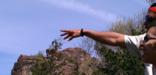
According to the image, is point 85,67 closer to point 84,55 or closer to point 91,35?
point 84,55

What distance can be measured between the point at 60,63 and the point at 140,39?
771 inches

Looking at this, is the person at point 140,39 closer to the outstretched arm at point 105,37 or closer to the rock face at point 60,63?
the outstretched arm at point 105,37

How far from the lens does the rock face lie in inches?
913

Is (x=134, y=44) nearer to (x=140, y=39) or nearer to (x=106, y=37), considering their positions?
(x=140, y=39)

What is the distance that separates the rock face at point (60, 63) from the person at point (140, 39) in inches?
679

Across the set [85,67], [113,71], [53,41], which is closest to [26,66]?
[85,67]

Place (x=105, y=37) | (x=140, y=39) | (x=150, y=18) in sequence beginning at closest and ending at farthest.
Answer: (x=150, y=18) < (x=140, y=39) < (x=105, y=37)

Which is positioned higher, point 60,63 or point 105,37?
point 60,63

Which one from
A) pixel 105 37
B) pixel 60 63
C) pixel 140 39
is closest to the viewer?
pixel 140 39

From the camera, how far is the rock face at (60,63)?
2319 centimetres

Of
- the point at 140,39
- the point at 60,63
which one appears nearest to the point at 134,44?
the point at 140,39

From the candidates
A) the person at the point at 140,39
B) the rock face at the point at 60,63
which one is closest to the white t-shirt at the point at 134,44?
the person at the point at 140,39

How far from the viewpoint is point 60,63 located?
2469cm

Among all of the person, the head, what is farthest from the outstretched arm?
the head
